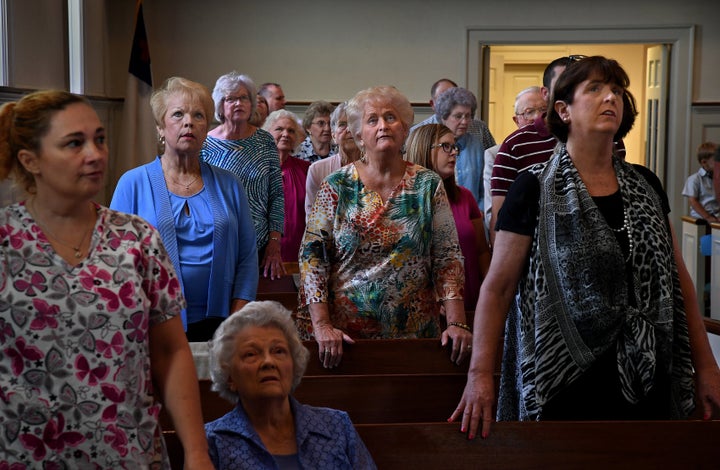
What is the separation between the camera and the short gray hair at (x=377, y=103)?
10.7ft

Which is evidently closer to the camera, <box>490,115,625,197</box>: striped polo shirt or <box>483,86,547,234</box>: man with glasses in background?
→ <box>490,115,625,197</box>: striped polo shirt

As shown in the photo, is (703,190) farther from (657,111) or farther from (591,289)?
(591,289)

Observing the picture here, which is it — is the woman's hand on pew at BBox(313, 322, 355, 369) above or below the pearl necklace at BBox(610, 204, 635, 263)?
below

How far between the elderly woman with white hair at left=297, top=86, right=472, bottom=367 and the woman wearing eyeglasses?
0.95 meters

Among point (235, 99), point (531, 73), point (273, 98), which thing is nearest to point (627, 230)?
point (235, 99)

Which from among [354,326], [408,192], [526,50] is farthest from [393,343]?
[526,50]

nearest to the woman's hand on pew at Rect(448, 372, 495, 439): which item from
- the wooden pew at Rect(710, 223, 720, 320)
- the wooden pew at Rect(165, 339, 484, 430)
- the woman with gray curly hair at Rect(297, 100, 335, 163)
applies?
the wooden pew at Rect(165, 339, 484, 430)

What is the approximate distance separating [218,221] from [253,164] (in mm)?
1396

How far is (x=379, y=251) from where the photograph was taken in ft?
10.1

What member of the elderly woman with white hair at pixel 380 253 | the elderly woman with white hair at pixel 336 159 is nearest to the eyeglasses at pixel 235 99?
the elderly woman with white hair at pixel 336 159

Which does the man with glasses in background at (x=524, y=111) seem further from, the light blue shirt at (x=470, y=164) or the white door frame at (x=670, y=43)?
the white door frame at (x=670, y=43)

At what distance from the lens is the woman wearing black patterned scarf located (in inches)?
88.8

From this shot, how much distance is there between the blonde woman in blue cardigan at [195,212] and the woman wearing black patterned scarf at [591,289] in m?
1.03

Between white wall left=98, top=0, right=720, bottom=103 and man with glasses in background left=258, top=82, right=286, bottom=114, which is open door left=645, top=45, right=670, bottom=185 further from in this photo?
man with glasses in background left=258, top=82, right=286, bottom=114
